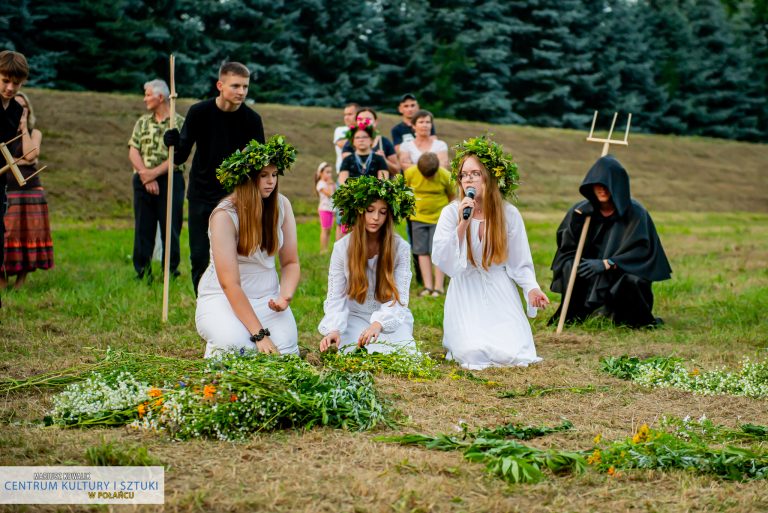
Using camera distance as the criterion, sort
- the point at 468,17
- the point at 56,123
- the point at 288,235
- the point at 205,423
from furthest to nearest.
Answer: the point at 468,17, the point at 56,123, the point at 288,235, the point at 205,423

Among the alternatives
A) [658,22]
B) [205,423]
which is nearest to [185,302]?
[205,423]

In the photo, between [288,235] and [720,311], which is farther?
[720,311]

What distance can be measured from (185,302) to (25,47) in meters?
25.5

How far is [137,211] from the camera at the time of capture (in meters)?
10.7

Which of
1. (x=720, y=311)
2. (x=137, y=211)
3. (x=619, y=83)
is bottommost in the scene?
(x=720, y=311)

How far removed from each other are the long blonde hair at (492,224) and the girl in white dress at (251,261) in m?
1.70

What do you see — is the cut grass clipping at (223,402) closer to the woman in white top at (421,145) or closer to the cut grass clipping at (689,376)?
the cut grass clipping at (689,376)

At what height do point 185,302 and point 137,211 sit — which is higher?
point 137,211

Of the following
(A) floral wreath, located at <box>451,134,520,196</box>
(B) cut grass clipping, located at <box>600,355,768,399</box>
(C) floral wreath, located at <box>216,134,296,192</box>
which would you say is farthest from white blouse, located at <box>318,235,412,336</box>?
(B) cut grass clipping, located at <box>600,355,768,399</box>

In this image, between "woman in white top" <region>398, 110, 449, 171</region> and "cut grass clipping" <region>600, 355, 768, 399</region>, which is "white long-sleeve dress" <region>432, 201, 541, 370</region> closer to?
"cut grass clipping" <region>600, 355, 768, 399</region>

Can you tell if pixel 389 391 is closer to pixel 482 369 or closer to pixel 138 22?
pixel 482 369

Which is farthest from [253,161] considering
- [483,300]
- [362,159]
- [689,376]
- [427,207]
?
[427,207]

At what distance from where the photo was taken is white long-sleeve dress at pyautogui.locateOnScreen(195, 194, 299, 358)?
261 inches

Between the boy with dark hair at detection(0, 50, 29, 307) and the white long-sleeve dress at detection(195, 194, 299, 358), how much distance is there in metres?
2.84
